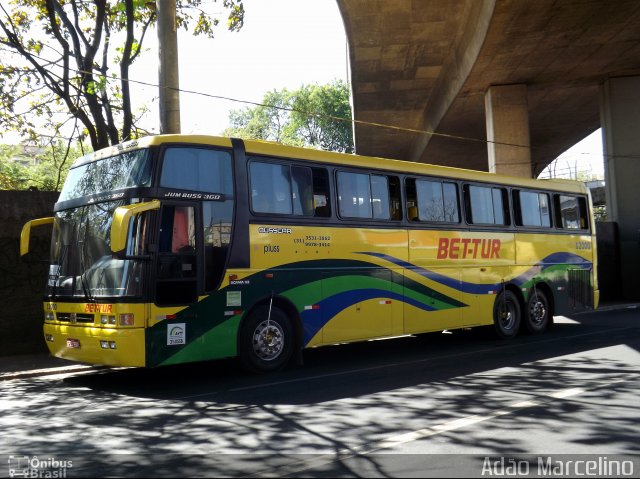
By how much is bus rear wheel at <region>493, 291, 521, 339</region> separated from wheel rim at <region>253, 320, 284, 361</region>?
621cm

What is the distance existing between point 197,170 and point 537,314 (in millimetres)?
9803

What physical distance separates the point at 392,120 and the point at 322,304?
23.6 m

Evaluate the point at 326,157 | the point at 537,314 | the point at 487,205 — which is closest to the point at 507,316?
the point at 537,314

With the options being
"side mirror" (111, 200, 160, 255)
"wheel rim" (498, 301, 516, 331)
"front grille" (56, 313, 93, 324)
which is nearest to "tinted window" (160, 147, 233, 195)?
"side mirror" (111, 200, 160, 255)

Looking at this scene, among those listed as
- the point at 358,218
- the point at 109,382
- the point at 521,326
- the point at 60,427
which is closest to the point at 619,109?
the point at 521,326

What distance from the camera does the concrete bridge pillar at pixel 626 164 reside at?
25.2 meters

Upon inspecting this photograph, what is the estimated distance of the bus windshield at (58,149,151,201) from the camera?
894 cm

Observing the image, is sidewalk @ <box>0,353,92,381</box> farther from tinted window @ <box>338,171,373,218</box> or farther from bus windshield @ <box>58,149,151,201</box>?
tinted window @ <box>338,171,373,218</box>

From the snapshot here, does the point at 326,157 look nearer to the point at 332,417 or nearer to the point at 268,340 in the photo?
the point at 268,340

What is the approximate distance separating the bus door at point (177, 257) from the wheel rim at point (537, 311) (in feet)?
30.6

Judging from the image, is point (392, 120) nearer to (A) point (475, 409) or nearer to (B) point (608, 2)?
(B) point (608, 2)
